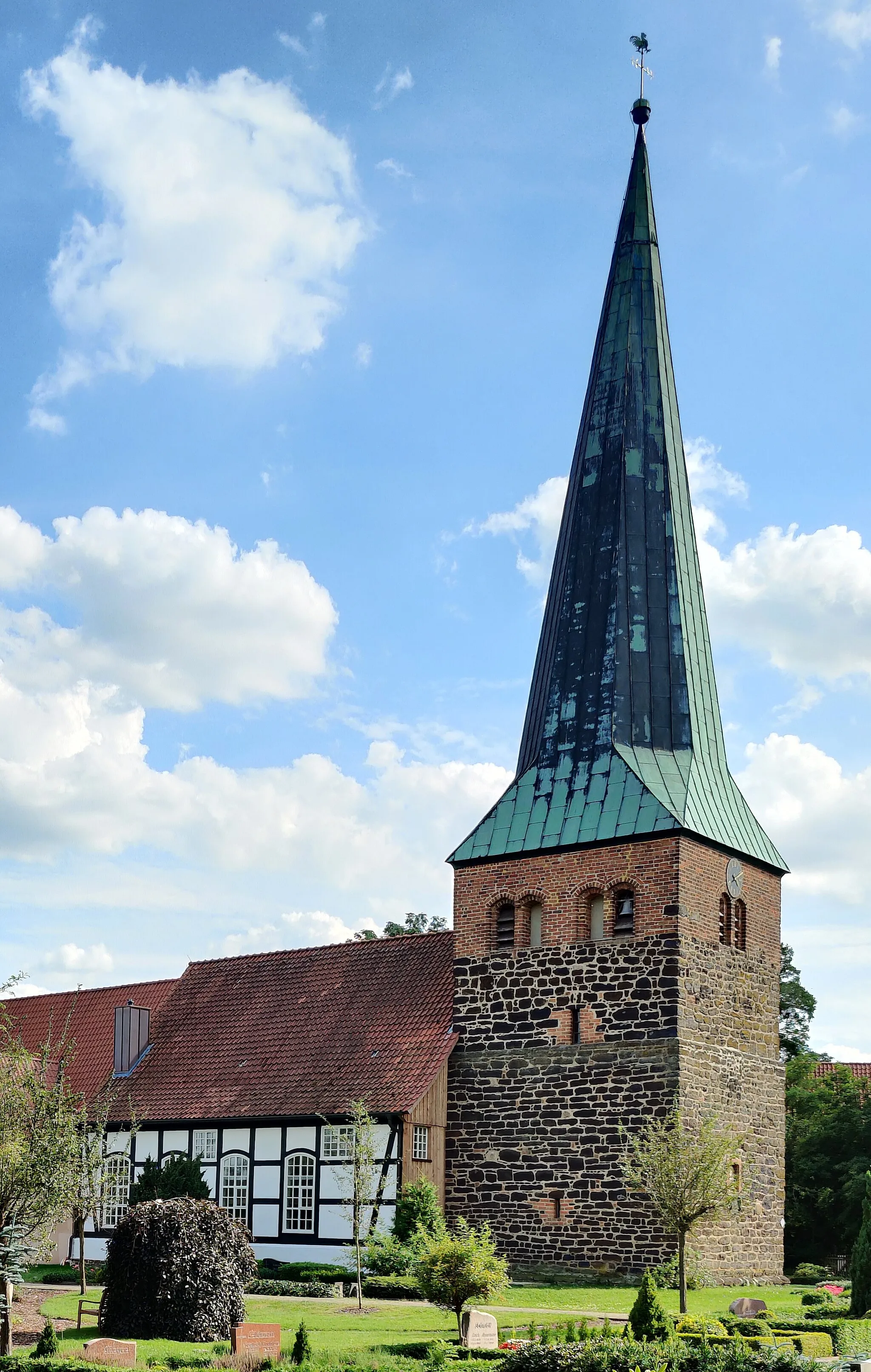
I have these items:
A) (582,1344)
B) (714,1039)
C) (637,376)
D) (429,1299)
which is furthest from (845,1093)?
(582,1344)

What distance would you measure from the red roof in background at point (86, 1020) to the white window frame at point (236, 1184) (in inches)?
228

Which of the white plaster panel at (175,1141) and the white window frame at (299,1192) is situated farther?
the white plaster panel at (175,1141)

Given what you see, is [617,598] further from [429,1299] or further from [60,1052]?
[60,1052]

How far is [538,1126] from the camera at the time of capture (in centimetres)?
2830

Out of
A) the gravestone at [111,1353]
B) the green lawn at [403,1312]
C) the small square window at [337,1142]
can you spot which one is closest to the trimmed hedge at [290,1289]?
the green lawn at [403,1312]

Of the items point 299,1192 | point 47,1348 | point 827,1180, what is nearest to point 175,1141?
point 299,1192

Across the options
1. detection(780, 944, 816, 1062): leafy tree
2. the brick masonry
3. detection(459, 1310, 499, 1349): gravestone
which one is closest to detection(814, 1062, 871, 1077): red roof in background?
detection(780, 944, 816, 1062): leafy tree

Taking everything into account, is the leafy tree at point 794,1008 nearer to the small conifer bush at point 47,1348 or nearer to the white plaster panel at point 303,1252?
the white plaster panel at point 303,1252

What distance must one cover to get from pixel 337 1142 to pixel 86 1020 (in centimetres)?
1217

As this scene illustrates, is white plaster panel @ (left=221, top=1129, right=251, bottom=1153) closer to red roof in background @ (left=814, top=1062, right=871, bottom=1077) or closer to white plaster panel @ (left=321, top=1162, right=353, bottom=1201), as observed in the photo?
white plaster panel @ (left=321, top=1162, right=353, bottom=1201)

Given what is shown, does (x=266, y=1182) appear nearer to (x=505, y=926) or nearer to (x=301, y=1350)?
(x=505, y=926)

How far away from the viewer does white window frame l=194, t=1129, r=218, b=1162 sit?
3228cm

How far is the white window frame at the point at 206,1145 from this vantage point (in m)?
32.3

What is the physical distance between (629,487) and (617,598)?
2577mm
